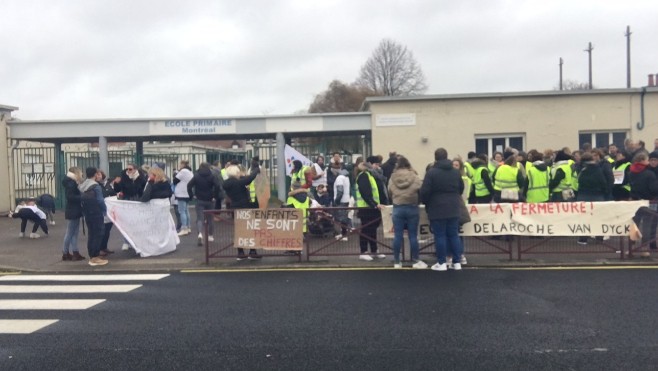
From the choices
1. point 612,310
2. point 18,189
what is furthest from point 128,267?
point 18,189

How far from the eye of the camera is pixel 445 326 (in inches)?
240

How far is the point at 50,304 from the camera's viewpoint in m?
7.59

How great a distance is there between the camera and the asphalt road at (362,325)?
16.7 ft

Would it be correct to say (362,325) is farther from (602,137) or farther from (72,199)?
(602,137)

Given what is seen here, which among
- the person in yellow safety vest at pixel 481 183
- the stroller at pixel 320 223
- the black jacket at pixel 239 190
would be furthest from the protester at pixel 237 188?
the person in yellow safety vest at pixel 481 183

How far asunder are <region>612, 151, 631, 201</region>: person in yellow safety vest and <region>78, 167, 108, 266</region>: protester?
33.1 feet

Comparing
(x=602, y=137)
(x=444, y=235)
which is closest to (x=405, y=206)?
(x=444, y=235)

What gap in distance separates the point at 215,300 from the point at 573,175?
777cm

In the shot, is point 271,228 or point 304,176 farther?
point 304,176

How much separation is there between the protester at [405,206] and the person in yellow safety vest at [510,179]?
2.75 meters

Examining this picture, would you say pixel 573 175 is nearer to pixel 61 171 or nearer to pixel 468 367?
pixel 468 367

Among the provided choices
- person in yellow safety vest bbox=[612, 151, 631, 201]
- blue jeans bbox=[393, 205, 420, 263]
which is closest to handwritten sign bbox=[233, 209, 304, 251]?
blue jeans bbox=[393, 205, 420, 263]

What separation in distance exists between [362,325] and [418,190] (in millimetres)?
3653

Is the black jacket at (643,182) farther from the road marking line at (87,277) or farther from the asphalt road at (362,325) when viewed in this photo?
the road marking line at (87,277)
